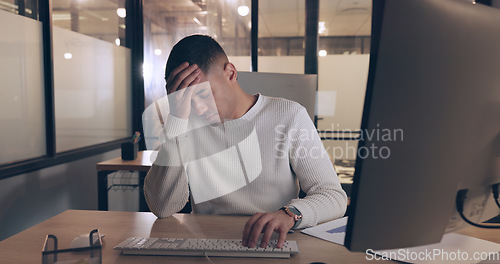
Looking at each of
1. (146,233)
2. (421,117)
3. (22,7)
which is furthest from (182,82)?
(22,7)

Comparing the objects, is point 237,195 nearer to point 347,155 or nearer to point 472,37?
point 472,37

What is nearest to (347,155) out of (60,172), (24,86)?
(60,172)

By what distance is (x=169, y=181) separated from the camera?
1112mm

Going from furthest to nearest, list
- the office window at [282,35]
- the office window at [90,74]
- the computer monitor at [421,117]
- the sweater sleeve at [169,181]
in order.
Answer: the office window at [282,35], the office window at [90,74], the sweater sleeve at [169,181], the computer monitor at [421,117]

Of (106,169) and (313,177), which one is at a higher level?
(313,177)

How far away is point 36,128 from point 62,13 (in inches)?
33.0

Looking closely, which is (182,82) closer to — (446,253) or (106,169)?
(446,253)

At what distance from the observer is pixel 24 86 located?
7.13 ft

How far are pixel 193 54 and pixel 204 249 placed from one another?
61cm

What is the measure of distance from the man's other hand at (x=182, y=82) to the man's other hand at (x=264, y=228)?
50 cm

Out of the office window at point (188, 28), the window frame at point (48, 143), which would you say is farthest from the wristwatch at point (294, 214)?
the office window at point (188, 28)

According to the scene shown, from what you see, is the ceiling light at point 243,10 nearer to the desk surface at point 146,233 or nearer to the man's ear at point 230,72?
the man's ear at point 230,72

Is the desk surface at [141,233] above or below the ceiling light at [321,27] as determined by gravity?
below

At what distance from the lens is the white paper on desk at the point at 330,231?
0.83m
